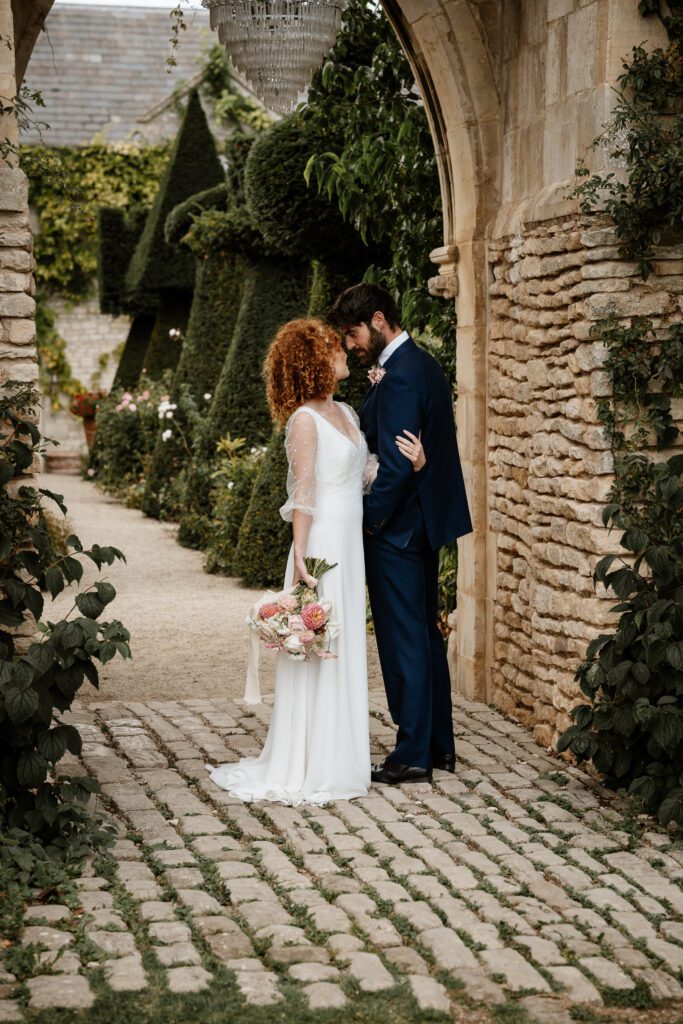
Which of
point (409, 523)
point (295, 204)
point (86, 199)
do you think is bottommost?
point (409, 523)

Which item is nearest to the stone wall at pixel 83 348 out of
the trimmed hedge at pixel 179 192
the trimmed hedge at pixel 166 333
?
the trimmed hedge at pixel 166 333

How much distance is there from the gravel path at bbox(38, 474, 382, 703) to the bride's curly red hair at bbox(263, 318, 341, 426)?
2452 millimetres

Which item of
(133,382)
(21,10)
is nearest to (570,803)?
(21,10)

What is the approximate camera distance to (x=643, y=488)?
5207mm

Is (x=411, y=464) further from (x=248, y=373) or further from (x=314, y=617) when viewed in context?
(x=248, y=373)

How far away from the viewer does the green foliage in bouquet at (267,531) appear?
10.4 m

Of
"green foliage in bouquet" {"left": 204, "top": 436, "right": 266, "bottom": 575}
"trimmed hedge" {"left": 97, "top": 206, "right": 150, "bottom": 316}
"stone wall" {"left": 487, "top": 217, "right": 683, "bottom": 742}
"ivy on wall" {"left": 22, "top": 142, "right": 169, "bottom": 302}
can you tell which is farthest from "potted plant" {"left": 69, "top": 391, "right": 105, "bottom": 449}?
"stone wall" {"left": 487, "top": 217, "right": 683, "bottom": 742}

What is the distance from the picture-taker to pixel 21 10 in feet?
20.5

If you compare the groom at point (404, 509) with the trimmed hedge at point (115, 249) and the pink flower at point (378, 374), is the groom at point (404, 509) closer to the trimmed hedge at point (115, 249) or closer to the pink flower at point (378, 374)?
the pink flower at point (378, 374)

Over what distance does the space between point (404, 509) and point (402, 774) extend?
1040mm

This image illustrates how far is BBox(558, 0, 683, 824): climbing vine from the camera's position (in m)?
4.75

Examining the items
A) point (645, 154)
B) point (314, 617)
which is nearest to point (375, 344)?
point (314, 617)

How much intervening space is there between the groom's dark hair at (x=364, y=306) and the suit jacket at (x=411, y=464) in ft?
0.49

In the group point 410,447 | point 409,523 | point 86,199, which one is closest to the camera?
point 410,447
